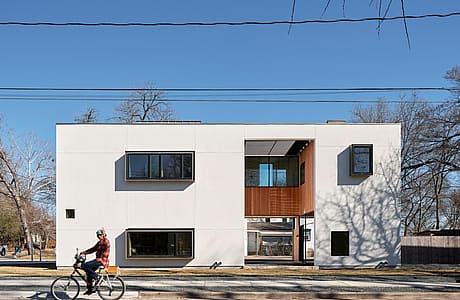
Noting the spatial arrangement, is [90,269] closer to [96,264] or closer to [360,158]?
[96,264]

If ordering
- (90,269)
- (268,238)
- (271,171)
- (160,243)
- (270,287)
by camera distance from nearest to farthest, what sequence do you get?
(90,269)
(270,287)
(160,243)
(271,171)
(268,238)

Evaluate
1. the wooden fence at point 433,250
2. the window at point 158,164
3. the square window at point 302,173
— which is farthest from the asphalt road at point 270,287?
the wooden fence at point 433,250

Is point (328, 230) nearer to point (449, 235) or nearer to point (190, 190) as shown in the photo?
point (190, 190)

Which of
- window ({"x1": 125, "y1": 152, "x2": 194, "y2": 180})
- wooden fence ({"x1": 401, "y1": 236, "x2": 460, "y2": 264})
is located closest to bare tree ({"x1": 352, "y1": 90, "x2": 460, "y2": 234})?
wooden fence ({"x1": 401, "y1": 236, "x2": 460, "y2": 264})

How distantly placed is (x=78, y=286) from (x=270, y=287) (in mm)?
5724

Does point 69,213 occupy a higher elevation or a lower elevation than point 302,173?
lower

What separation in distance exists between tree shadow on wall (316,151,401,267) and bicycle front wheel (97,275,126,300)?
1272 cm

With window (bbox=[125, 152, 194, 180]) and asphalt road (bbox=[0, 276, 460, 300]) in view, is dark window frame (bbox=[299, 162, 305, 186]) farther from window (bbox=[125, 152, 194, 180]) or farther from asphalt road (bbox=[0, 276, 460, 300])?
asphalt road (bbox=[0, 276, 460, 300])

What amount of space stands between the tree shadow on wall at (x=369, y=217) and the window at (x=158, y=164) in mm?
6205

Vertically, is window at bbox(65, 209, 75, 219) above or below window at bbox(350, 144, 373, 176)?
below

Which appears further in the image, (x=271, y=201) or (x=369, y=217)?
(x=271, y=201)

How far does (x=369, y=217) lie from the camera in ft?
85.8

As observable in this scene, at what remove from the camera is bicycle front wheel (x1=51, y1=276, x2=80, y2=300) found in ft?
49.6

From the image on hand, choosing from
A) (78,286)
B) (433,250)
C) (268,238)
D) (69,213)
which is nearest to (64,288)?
(78,286)
